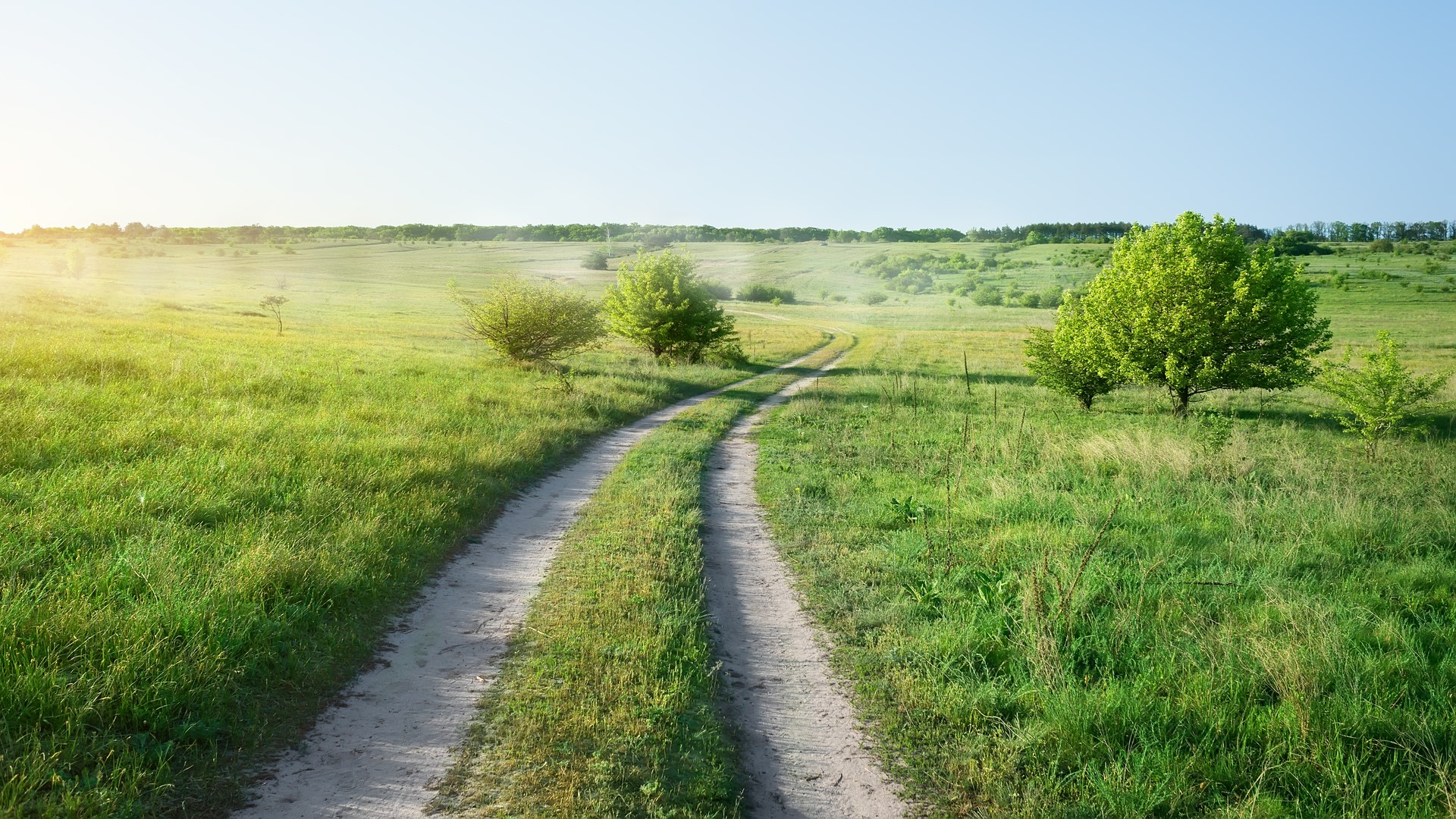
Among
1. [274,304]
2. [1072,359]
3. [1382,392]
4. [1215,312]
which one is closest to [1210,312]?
[1215,312]

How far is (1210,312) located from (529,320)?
20.4 meters

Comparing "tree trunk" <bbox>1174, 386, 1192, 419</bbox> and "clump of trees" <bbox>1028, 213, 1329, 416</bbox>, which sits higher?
"clump of trees" <bbox>1028, 213, 1329, 416</bbox>

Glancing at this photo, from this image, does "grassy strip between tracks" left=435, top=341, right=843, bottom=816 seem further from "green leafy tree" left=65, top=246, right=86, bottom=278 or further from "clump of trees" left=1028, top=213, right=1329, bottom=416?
"green leafy tree" left=65, top=246, right=86, bottom=278

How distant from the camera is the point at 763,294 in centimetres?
Answer: 10788

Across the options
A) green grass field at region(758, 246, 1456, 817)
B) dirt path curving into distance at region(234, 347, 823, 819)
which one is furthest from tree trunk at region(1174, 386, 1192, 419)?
dirt path curving into distance at region(234, 347, 823, 819)

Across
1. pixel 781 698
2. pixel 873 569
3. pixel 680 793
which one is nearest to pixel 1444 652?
pixel 873 569

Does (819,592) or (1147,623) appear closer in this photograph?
(1147,623)

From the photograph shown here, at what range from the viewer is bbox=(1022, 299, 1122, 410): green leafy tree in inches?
825

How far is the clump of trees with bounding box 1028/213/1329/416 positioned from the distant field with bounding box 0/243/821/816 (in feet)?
45.5

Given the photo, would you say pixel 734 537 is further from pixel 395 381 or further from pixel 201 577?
pixel 395 381

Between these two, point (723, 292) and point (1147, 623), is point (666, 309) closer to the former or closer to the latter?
point (1147, 623)

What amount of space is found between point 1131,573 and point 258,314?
178 feet

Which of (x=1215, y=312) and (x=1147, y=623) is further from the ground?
(x=1215, y=312)

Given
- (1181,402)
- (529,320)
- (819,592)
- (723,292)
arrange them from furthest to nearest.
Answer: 1. (723,292)
2. (529,320)
3. (1181,402)
4. (819,592)
